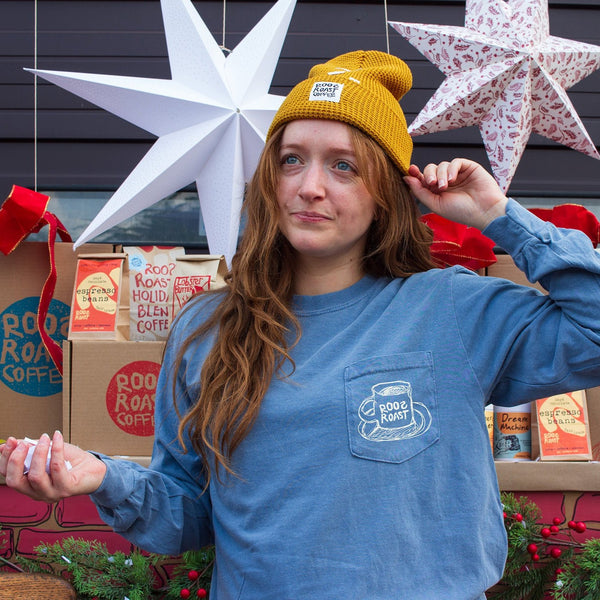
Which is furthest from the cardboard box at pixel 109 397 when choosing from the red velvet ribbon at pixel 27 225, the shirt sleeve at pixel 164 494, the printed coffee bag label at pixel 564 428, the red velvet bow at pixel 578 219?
the red velvet bow at pixel 578 219

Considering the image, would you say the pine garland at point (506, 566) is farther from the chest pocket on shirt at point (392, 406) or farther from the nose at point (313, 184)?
the nose at point (313, 184)

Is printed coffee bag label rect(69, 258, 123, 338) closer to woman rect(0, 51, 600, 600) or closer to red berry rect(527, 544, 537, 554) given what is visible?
woman rect(0, 51, 600, 600)

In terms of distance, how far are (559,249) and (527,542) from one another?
889mm

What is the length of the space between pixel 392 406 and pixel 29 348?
121cm

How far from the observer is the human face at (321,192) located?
1.11 meters

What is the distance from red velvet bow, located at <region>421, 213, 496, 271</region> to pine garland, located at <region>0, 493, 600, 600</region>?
25.3 inches

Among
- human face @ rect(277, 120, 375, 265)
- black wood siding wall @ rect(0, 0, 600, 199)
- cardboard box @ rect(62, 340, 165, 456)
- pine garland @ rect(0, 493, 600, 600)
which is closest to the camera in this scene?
human face @ rect(277, 120, 375, 265)

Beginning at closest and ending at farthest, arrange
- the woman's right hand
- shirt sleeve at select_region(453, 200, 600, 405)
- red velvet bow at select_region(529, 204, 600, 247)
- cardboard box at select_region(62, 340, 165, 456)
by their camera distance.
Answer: the woman's right hand < shirt sleeve at select_region(453, 200, 600, 405) < cardboard box at select_region(62, 340, 165, 456) < red velvet bow at select_region(529, 204, 600, 247)

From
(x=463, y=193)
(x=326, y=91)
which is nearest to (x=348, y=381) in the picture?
(x=463, y=193)

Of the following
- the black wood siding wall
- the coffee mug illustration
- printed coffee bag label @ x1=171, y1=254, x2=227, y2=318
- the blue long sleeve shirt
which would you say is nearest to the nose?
the blue long sleeve shirt

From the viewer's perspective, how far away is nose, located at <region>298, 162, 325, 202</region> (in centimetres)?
109

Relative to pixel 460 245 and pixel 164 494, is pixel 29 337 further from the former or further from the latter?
pixel 460 245

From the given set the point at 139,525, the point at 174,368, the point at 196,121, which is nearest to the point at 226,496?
the point at 139,525

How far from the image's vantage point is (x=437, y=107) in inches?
→ 70.3
